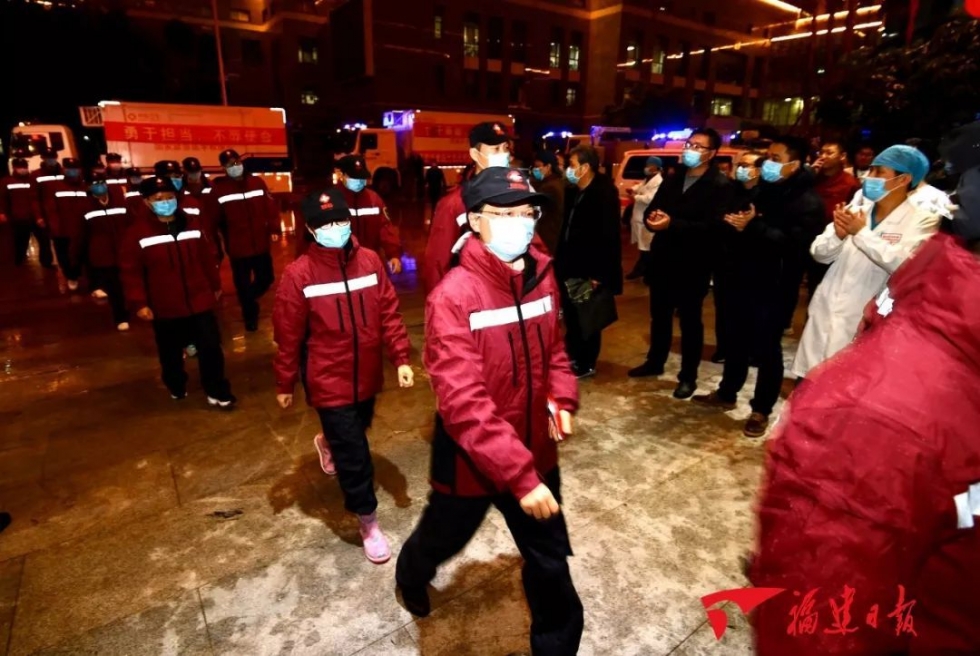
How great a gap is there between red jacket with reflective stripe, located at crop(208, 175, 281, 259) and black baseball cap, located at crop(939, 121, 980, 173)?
6.22 metres

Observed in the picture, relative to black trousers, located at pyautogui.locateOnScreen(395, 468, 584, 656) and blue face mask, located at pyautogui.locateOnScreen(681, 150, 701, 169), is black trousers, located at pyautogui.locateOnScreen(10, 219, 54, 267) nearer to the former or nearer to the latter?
blue face mask, located at pyautogui.locateOnScreen(681, 150, 701, 169)

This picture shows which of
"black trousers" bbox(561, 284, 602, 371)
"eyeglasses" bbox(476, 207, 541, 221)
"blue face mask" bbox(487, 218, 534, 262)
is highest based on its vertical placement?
"eyeglasses" bbox(476, 207, 541, 221)

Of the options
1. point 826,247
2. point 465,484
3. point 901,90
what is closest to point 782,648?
point 465,484

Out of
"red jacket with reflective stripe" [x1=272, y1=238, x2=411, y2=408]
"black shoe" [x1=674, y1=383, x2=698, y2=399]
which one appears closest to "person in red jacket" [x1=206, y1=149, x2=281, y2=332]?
"red jacket with reflective stripe" [x1=272, y1=238, x2=411, y2=408]

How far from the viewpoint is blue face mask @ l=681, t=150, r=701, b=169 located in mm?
4293

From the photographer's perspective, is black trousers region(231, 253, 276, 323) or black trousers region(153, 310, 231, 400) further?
black trousers region(231, 253, 276, 323)

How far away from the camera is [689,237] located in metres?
4.34

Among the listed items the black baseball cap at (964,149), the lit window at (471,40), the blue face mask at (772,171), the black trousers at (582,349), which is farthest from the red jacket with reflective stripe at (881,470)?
the lit window at (471,40)

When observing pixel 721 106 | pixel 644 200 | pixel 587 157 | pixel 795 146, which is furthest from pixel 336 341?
pixel 721 106

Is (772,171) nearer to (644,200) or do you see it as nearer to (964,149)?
(964,149)

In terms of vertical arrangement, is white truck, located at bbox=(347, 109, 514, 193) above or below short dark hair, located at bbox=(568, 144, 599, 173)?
above

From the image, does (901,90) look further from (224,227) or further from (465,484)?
(224,227)

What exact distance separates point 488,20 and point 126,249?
1380 inches

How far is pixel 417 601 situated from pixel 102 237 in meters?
6.38
